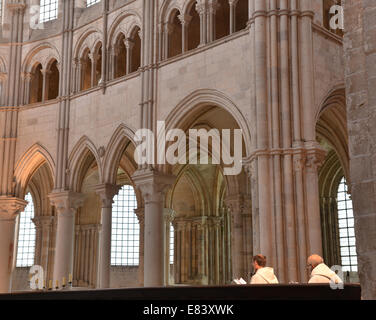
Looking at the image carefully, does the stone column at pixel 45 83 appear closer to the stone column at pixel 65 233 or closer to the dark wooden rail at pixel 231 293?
the stone column at pixel 65 233

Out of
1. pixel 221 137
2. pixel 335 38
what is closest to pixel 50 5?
pixel 221 137

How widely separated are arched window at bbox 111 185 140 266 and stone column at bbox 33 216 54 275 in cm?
362

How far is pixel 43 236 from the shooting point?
31906mm

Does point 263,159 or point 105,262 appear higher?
point 263,159

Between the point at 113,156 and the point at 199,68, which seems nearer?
the point at 199,68

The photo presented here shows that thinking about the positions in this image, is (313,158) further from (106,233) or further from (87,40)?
(87,40)

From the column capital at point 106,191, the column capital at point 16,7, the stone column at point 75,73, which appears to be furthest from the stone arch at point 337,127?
the column capital at point 16,7

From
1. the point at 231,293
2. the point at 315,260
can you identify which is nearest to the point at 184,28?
the point at 315,260

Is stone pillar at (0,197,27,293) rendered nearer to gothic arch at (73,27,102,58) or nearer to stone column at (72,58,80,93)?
stone column at (72,58,80,93)

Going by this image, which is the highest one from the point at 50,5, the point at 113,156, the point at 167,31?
the point at 50,5

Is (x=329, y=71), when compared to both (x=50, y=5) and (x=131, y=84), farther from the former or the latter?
(x=50, y=5)

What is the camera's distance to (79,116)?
84.3 feet

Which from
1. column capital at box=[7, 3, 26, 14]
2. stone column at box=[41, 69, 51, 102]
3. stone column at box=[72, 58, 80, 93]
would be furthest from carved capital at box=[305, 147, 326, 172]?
column capital at box=[7, 3, 26, 14]

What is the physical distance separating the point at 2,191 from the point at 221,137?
989 centimetres
